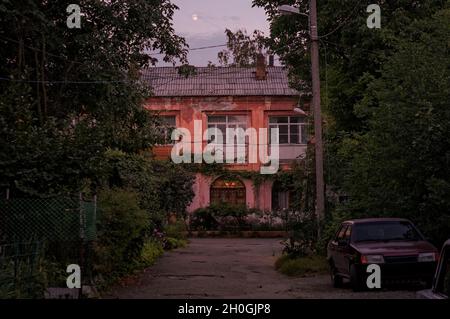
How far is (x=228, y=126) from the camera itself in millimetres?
52281

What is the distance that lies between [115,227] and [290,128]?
34523 millimetres

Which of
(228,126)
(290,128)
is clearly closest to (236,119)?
(228,126)

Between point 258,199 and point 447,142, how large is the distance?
34.5 metres

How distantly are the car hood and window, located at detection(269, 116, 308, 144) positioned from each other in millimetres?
35238

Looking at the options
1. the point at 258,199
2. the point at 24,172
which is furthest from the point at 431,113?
the point at 258,199

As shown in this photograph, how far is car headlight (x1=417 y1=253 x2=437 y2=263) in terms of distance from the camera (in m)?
15.8

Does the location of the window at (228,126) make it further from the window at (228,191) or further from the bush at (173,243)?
the bush at (173,243)

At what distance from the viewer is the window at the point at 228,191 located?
2062 inches

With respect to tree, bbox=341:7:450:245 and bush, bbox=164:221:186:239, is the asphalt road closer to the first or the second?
tree, bbox=341:7:450:245

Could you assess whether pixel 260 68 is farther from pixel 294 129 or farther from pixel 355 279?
pixel 355 279

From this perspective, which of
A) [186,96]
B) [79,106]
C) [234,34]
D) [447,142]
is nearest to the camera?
[447,142]

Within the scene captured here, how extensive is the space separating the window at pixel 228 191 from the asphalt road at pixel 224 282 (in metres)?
21.8

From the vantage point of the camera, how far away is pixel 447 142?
58.5 feet

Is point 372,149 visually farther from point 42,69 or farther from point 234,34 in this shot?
point 234,34
